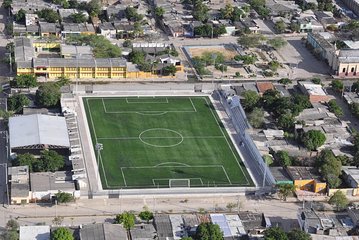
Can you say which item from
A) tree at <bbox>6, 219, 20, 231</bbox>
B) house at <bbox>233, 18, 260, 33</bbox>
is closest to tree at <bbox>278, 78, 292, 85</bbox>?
house at <bbox>233, 18, 260, 33</bbox>

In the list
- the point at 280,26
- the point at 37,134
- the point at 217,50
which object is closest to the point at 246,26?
the point at 280,26

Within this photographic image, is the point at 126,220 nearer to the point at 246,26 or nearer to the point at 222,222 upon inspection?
the point at 222,222

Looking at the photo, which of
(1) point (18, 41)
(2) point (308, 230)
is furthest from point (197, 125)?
(1) point (18, 41)

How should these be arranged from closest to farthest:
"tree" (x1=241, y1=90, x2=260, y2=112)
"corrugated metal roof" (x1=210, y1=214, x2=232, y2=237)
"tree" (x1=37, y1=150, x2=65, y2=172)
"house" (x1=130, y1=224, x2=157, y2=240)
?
"house" (x1=130, y1=224, x2=157, y2=240)
"corrugated metal roof" (x1=210, y1=214, x2=232, y2=237)
"tree" (x1=37, y1=150, x2=65, y2=172)
"tree" (x1=241, y1=90, x2=260, y2=112)

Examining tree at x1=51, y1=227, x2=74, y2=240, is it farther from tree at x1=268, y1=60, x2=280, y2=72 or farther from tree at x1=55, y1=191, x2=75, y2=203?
tree at x1=268, y1=60, x2=280, y2=72

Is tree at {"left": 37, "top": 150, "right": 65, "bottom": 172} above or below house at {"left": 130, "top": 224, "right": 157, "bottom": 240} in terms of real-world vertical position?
below

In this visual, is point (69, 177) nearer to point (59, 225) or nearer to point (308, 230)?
point (59, 225)

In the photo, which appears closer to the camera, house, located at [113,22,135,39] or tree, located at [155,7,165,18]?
house, located at [113,22,135,39]

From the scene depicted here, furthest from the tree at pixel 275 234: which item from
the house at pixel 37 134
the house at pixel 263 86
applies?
the house at pixel 263 86
